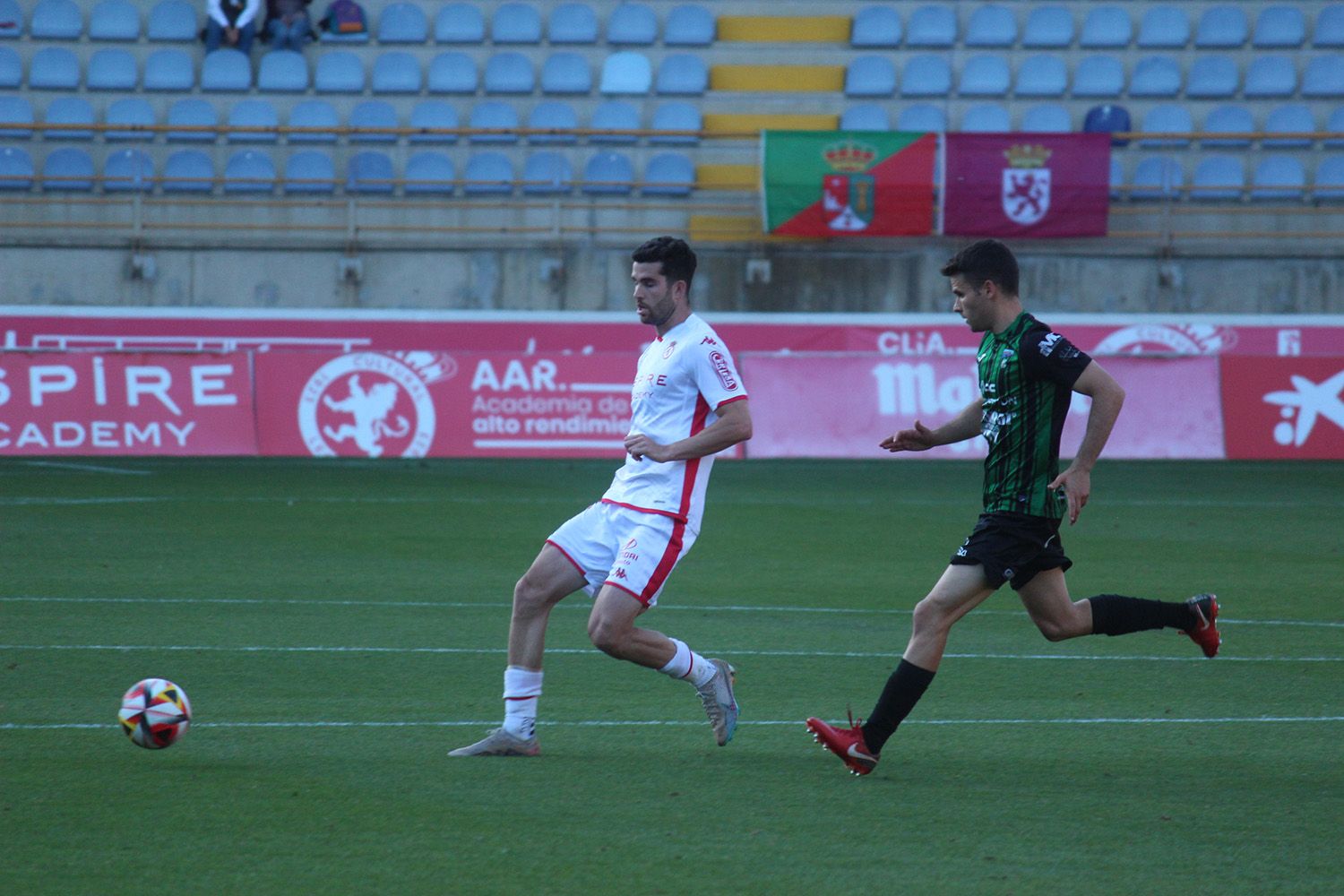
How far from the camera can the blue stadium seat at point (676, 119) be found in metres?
25.0

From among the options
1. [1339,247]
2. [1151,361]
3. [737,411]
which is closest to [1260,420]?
[1151,361]

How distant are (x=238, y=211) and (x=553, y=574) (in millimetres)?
19743

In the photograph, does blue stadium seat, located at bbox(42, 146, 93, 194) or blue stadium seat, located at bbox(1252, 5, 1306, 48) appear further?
blue stadium seat, located at bbox(1252, 5, 1306, 48)

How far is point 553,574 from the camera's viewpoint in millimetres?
5691

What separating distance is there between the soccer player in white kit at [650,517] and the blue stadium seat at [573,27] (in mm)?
21580

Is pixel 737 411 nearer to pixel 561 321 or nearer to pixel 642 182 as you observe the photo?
pixel 561 321

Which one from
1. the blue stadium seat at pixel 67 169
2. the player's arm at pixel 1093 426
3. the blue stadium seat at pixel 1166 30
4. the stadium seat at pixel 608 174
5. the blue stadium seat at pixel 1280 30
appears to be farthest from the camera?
the blue stadium seat at pixel 1166 30

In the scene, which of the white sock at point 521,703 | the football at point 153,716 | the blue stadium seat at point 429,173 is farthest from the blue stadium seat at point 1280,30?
the football at point 153,716

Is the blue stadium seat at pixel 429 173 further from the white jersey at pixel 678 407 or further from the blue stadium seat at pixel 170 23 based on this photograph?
the white jersey at pixel 678 407

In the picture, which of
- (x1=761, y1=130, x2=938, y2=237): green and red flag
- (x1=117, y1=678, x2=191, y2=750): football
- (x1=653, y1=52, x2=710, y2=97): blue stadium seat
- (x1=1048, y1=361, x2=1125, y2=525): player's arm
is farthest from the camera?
(x1=653, y1=52, x2=710, y2=97): blue stadium seat

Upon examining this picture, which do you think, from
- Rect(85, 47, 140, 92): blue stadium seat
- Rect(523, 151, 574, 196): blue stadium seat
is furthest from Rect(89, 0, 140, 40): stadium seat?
Rect(523, 151, 574, 196): blue stadium seat

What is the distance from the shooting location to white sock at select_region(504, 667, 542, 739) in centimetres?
564

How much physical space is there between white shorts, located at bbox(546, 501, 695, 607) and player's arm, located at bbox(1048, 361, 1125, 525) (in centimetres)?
138

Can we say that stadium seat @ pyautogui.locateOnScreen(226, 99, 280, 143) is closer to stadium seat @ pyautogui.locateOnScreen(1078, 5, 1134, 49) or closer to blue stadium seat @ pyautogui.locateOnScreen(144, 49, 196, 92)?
blue stadium seat @ pyautogui.locateOnScreen(144, 49, 196, 92)
